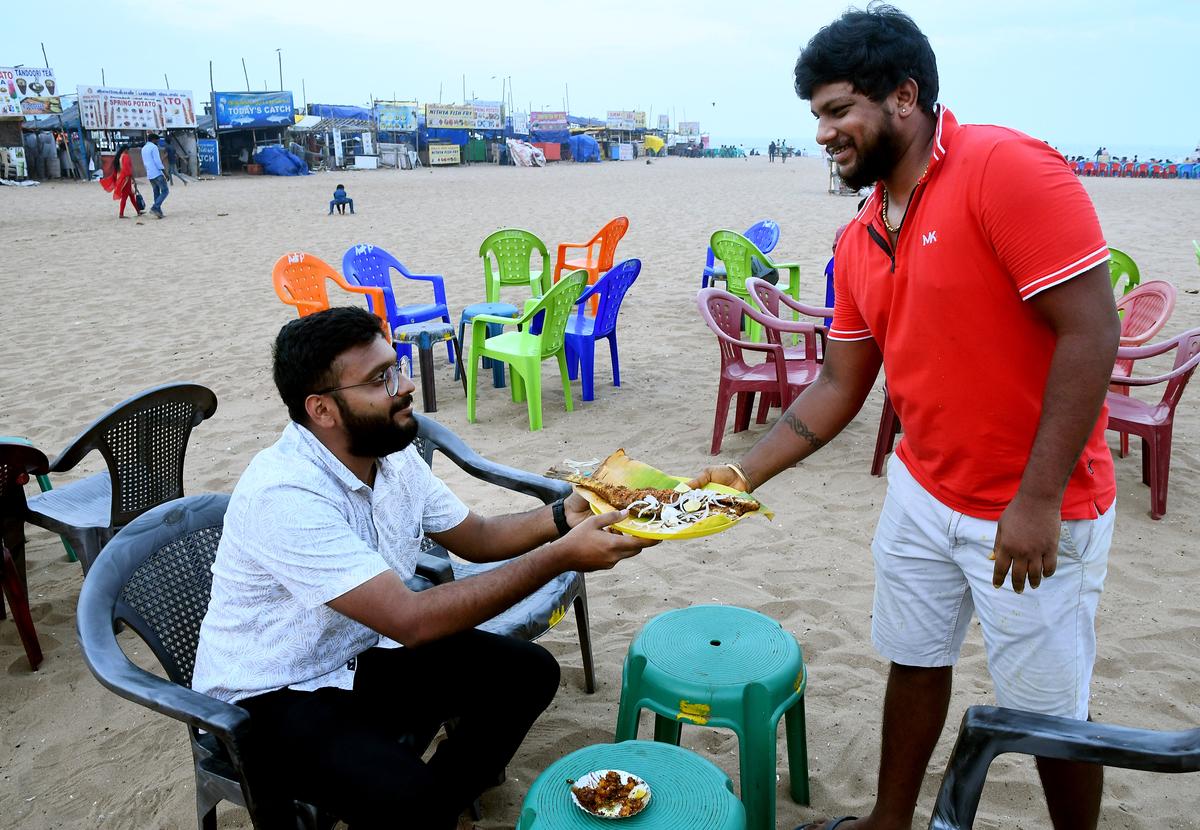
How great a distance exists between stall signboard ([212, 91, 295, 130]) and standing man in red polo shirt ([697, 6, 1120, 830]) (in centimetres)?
4142

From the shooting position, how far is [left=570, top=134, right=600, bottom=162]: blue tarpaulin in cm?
5788

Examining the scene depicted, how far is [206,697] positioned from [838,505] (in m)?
3.62

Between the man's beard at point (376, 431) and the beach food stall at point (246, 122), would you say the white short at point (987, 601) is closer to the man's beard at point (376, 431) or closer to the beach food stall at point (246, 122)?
the man's beard at point (376, 431)

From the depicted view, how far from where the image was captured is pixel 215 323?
9266 mm

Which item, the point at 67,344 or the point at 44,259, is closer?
the point at 67,344

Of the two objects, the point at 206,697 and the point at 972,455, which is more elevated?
the point at 972,455

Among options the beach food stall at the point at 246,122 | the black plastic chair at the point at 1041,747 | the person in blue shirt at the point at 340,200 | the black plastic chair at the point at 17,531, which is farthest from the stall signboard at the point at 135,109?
the black plastic chair at the point at 1041,747

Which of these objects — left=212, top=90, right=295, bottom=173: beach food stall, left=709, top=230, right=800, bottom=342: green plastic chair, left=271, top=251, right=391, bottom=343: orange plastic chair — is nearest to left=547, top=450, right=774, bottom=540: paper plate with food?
left=271, top=251, right=391, bottom=343: orange plastic chair

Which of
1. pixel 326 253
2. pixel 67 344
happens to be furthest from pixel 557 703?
pixel 326 253

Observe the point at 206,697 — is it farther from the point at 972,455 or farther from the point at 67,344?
the point at 67,344

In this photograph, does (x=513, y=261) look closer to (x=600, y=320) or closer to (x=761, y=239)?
(x=600, y=320)

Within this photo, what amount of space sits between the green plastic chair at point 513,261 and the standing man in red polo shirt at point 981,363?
249 inches

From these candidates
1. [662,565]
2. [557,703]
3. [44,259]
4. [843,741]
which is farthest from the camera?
[44,259]

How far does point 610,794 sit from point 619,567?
244cm
